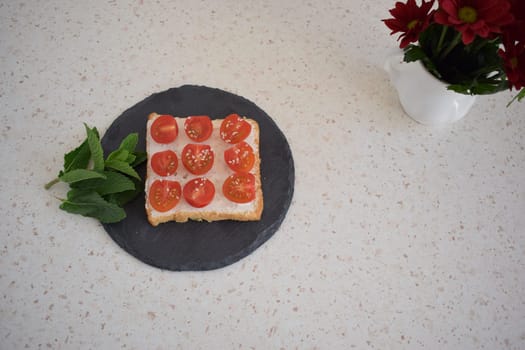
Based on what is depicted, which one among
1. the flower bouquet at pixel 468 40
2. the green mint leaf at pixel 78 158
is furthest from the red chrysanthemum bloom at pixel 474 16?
the green mint leaf at pixel 78 158

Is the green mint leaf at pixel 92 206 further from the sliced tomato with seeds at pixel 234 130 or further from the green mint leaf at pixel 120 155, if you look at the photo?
the sliced tomato with seeds at pixel 234 130

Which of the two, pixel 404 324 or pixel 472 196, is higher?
pixel 472 196

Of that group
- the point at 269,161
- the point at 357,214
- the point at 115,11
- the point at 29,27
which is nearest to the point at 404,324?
the point at 357,214

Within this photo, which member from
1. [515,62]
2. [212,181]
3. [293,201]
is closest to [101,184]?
[212,181]

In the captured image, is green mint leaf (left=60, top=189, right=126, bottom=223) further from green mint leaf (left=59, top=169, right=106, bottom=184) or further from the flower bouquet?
the flower bouquet

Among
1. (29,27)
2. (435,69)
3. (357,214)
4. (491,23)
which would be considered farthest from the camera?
(29,27)

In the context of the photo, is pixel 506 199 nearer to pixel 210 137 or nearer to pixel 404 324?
pixel 404 324

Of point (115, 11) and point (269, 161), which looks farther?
point (115, 11)
